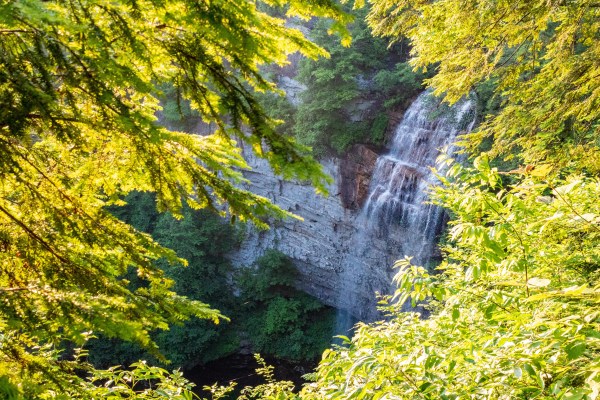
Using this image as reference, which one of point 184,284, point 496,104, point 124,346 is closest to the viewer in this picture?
point 496,104

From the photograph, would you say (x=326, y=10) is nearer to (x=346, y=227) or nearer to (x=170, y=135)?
(x=170, y=135)

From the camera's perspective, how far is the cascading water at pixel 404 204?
38.3 feet

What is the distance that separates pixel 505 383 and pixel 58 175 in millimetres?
2452

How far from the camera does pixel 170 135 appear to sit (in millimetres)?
1870

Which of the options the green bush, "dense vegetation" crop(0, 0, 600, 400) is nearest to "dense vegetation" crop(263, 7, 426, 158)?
the green bush

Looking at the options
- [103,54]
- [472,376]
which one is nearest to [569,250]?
[472,376]

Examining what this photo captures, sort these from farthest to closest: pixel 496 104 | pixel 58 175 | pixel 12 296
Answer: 1. pixel 496 104
2. pixel 58 175
3. pixel 12 296

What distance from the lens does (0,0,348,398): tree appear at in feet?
5.13

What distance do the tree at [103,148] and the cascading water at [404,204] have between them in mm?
9949

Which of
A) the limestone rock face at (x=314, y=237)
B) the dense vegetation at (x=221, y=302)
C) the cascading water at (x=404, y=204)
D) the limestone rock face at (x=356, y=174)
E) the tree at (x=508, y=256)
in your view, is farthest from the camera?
the limestone rock face at (x=314, y=237)

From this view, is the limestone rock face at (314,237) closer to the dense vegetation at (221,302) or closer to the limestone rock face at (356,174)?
the limestone rock face at (356,174)

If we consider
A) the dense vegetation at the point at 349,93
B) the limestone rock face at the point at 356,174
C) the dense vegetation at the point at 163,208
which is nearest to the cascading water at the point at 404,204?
the limestone rock face at the point at 356,174

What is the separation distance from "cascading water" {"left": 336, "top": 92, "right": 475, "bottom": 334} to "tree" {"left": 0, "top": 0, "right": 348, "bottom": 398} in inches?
392

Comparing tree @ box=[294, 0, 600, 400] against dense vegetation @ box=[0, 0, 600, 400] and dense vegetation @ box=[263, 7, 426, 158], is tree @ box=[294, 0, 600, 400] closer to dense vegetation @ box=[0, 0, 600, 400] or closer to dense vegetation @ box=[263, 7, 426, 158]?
dense vegetation @ box=[0, 0, 600, 400]
